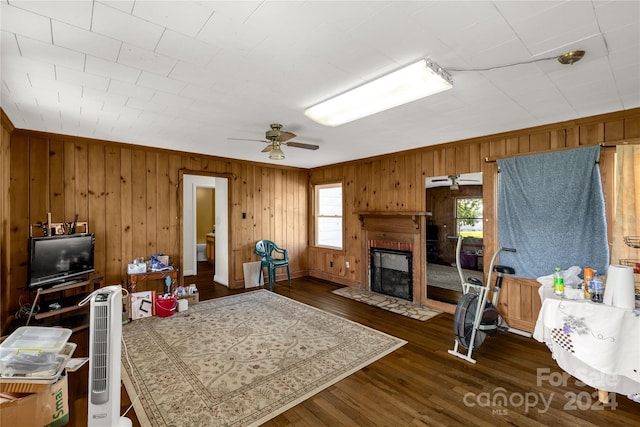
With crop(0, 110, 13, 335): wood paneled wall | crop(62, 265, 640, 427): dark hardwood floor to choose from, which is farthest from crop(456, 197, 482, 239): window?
crop(0, 110, 13, 335): wood paneled wall

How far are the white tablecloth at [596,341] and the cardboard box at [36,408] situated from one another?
359 centimetres

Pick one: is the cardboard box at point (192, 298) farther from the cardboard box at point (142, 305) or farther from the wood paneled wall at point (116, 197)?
the wood paneled wall at point (116, 197)

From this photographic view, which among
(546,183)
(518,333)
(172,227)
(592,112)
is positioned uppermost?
(592,112)

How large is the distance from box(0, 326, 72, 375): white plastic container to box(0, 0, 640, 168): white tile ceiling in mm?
1905

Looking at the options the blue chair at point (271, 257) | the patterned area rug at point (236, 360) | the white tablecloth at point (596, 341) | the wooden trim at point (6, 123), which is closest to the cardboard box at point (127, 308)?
the patterned area rug at point (236, 360)

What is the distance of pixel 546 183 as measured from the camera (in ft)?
10.7

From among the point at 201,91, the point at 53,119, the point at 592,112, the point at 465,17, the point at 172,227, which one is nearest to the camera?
the point at 465,17

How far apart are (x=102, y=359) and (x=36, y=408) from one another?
0.53 metres

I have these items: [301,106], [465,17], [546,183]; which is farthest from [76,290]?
[546,183]

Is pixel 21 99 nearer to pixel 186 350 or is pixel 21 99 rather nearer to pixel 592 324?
pixel 186 350

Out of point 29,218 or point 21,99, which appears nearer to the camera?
point 21,99

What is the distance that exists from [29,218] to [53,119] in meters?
1.36

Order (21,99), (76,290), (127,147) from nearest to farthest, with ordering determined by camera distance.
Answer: (21,99), (76,290), (127,147)

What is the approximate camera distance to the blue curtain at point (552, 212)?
2947 millimetres
